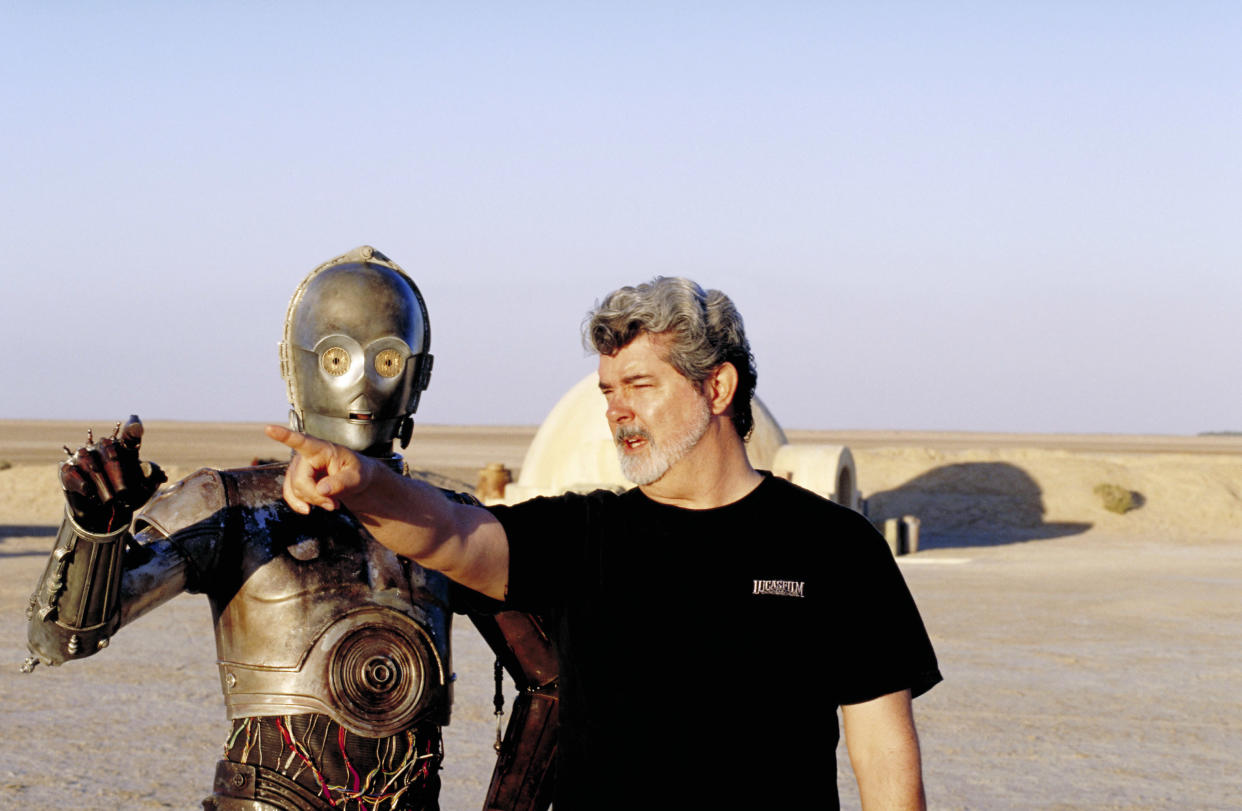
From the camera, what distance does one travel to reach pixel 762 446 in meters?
22.5

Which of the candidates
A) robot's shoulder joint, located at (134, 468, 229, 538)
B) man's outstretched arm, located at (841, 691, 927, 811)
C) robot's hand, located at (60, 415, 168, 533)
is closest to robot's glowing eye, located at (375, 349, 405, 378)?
robot's shoulder joint, located at (134, 468, 229, 538)

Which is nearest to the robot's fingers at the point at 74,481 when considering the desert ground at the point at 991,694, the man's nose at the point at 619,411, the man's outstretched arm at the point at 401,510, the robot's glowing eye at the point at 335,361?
the man's outstretched arm at the point at 401,510

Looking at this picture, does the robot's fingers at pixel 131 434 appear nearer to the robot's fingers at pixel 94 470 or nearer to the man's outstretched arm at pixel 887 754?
the robot's fingers at pixel 94 470

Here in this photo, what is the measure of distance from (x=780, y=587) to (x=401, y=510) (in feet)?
2.55

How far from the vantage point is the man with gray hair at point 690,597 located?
9.01ft

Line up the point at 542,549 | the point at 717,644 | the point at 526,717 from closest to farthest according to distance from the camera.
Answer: the point at 717,644 < the point at 542,549 < the point at 526,717

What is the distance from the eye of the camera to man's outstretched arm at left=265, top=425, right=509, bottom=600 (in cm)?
245

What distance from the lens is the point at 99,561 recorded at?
130 inches

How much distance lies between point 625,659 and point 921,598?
14899 mm

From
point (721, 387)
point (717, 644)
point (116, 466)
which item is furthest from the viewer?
point (116, 466)

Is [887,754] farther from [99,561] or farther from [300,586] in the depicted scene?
[99,561]

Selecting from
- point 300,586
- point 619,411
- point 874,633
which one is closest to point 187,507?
point 300,586

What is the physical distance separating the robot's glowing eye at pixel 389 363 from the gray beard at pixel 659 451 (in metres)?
1.31

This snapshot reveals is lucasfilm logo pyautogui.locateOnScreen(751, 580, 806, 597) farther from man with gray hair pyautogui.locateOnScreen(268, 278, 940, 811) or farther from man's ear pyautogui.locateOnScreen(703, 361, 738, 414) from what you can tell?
man's ear pyautogui.locateOnScreen(703, 361, 738, 414)
